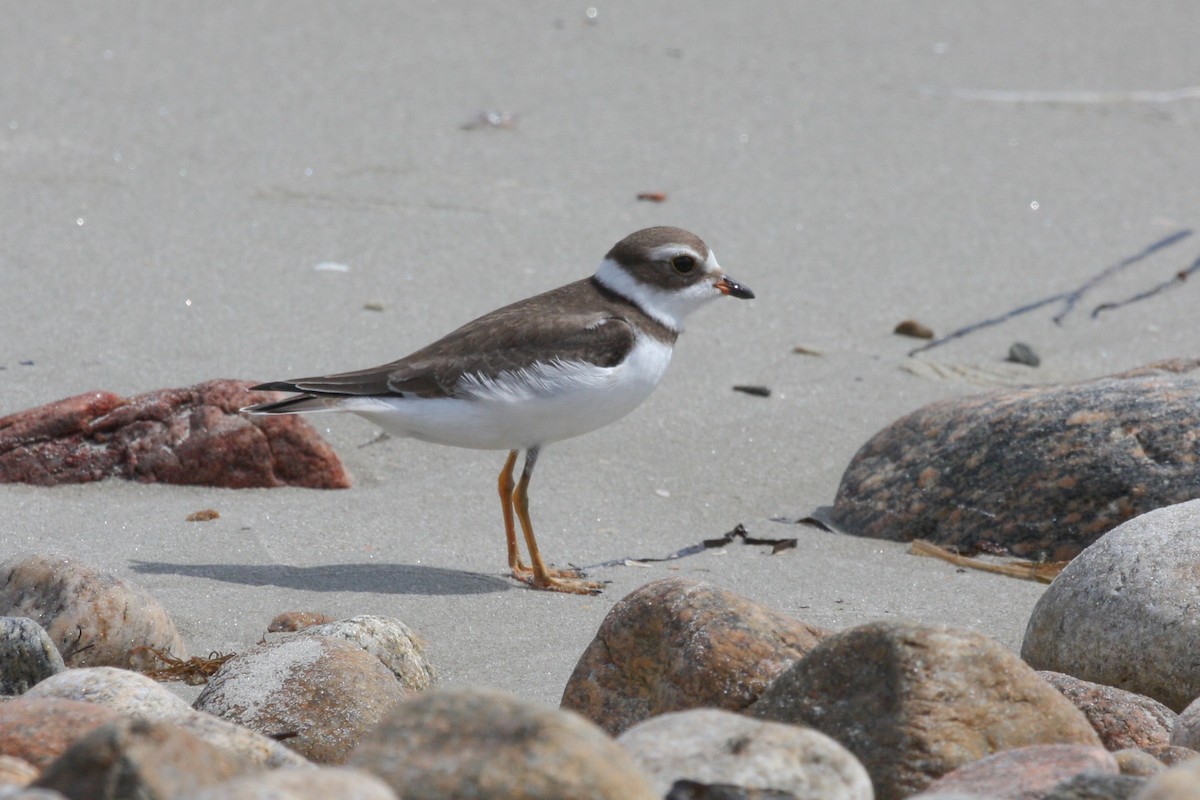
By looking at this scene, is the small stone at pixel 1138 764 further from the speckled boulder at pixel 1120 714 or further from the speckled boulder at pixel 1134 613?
the speckled boulder at pixel 1134 613

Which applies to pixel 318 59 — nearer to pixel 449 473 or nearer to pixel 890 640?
pixel 449 473

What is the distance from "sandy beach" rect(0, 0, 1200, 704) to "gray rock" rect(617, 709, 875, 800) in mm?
1487

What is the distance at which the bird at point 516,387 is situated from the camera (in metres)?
5.27

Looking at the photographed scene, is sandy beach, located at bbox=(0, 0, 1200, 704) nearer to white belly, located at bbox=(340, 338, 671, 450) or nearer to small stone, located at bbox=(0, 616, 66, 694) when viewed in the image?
white belly, located at bbox=(340, 338, 671, 450)

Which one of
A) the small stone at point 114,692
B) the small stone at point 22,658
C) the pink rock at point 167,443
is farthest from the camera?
the pink rock at point 167,443

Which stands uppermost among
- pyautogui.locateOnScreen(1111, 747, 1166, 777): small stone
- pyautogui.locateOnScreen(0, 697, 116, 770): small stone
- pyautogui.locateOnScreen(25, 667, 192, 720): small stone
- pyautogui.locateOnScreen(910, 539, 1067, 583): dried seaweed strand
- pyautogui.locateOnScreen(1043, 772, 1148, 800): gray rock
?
pyautogui.locateOnScreen(1043, 772, 1148, 800): gray rock

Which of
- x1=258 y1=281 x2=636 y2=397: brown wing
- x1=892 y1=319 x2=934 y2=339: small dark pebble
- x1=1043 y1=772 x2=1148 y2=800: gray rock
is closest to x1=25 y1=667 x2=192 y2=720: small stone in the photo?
x1=1043 y1=772 x2=1148 y2=800: gray rock

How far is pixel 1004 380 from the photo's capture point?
6715 millimetres

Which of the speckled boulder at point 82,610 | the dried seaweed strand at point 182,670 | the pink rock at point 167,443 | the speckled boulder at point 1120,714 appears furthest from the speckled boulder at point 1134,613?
the pink rock at point 167,443

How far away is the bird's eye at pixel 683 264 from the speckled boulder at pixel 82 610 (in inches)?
96.0

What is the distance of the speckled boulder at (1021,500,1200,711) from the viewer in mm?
3842

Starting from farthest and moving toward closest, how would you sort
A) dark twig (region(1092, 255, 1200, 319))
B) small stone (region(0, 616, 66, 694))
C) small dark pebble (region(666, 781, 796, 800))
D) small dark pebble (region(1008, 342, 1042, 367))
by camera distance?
dark twig (region(1092, 255, 1200, 319)) < small dark pebble (region(1008, 342, 1042, 367)) < small stone (region(0, 616, 66, 694)) < small dark pebble (region(666, 781, 796, 800))

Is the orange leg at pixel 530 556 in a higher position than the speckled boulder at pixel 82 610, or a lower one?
lower

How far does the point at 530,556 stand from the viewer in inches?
209
